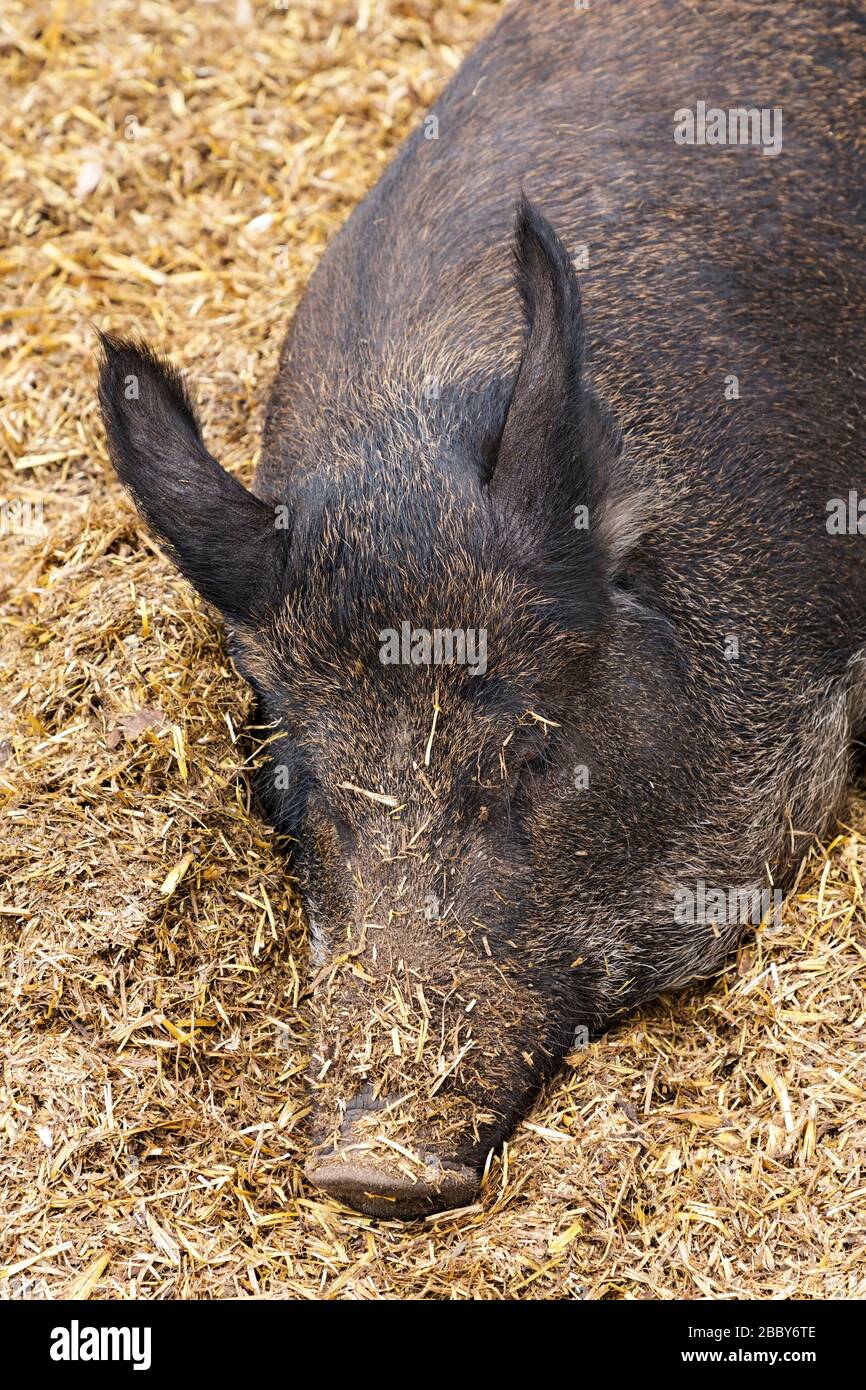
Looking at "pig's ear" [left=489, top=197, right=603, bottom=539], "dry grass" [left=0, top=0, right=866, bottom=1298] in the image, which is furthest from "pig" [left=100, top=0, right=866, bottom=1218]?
"dry grass" [left=0, top=0, right=866, bottom=1298]

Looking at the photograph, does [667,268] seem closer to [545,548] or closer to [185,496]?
[545,548]

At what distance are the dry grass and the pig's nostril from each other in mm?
83

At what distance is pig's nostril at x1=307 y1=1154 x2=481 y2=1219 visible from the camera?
3965 mm

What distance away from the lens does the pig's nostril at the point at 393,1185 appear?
3965 millimetres

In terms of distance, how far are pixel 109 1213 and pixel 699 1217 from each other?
1.51m

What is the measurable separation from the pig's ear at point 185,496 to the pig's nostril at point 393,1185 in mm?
1487

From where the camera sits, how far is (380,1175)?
156 inches

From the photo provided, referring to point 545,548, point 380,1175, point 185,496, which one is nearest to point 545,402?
point 545,548

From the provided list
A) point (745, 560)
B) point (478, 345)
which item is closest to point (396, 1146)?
point (745, 560)

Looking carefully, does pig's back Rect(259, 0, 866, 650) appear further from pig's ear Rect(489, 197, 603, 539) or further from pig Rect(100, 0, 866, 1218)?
pig's ear Rect(489, 197, 603, 539)

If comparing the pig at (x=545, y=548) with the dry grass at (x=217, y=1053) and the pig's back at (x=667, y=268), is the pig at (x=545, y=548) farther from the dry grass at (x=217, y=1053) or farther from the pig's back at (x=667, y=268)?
the dry grass at (x=217, y=1053)

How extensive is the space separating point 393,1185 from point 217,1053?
77 centimetres

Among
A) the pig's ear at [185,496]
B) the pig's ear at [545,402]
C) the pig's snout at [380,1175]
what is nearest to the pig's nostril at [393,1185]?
the pig's snout at [380,1175]

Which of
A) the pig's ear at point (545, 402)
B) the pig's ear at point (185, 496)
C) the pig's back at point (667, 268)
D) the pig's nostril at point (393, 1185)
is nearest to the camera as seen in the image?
the pig's nostril at point (393, 1185)
